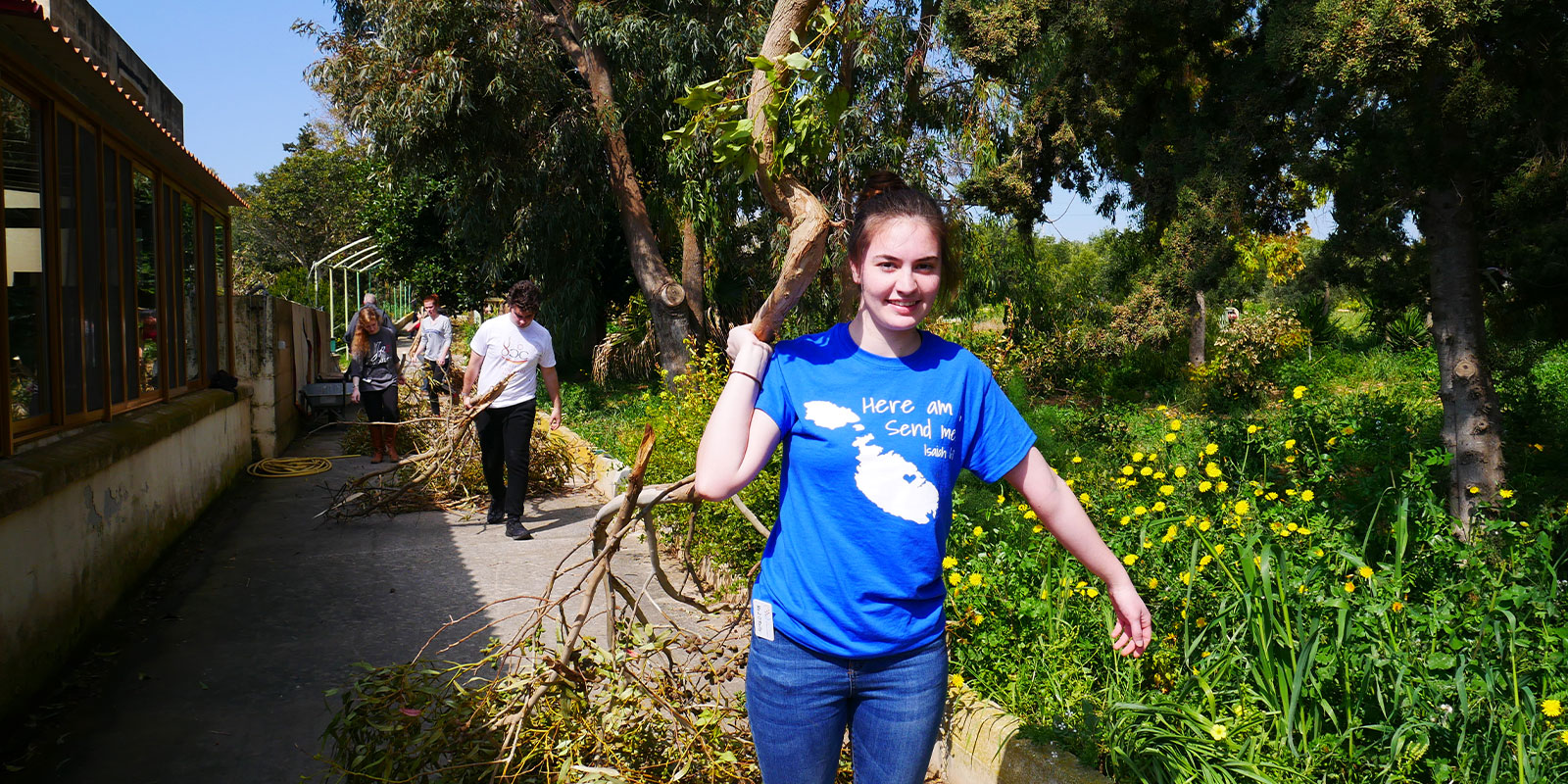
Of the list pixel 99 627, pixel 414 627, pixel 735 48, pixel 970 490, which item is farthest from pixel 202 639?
pixel 735 48

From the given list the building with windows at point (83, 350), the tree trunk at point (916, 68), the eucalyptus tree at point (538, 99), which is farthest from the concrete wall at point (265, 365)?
the tree trunk at point (916, 68)

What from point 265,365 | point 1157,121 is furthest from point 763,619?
point 265,365

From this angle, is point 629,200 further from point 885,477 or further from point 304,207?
point 304,207

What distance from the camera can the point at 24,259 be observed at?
5.41m

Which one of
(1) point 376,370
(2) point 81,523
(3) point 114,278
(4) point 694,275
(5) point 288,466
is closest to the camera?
(2) point 81,523

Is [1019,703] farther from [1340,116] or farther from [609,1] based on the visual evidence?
[609,1]

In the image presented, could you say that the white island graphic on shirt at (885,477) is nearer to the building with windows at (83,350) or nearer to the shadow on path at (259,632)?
the shadow on path at (259,632)

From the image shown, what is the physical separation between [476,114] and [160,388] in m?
6.96

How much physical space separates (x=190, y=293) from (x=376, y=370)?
7.08 feet

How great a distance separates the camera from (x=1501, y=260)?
20.2 ft

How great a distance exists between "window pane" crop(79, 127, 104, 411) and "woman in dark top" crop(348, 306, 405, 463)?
4.59m

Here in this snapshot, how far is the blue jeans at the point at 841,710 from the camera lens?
A: 2.06 m

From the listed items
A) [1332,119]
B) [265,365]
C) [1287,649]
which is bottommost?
[1287,649]

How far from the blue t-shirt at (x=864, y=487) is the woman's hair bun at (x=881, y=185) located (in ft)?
1.08
